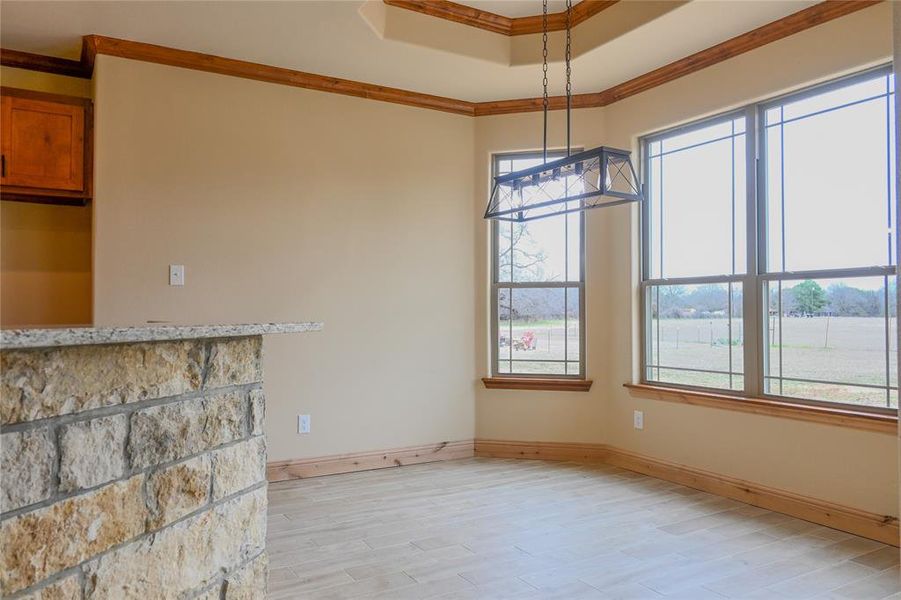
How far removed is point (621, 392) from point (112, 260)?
3.49 m

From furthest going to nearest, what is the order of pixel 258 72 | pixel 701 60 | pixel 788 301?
1. pixel 258 72
2. pixel 701 60
3. pixel 788 301

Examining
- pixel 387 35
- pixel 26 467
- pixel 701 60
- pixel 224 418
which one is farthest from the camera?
pixel 701 60

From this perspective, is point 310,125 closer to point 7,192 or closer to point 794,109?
point 7,192

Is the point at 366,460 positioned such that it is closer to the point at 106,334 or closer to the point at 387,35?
the point at 387,35

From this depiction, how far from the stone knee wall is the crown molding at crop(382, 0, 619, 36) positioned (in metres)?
2.84

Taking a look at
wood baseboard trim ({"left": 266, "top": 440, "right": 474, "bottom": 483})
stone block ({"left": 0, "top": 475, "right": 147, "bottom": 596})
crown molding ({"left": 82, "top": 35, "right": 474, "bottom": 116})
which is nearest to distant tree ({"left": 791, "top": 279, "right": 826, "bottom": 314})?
wood baseboard trim ({"left": 266, "top": 440, "right": 474, "bottom": 483})

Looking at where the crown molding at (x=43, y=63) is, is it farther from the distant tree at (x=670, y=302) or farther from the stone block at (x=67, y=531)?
the distant tree at (x=670, y=302)

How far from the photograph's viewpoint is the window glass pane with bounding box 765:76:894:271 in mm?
3117

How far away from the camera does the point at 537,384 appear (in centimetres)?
467

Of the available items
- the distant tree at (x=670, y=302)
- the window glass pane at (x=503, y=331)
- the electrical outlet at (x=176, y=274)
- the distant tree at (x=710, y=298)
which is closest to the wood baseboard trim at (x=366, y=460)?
the window glass pane at (x=503, y=331)

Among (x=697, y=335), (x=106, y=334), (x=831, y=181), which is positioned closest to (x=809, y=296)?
(x=831, y=181)

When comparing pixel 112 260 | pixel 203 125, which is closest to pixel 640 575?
pixel 112 260

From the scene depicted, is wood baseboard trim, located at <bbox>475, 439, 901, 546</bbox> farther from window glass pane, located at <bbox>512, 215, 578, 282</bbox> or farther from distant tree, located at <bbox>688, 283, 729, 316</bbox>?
window glass pane, located at <bbox>512, 215, 578, 282</bbox>

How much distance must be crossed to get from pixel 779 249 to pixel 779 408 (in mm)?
911
